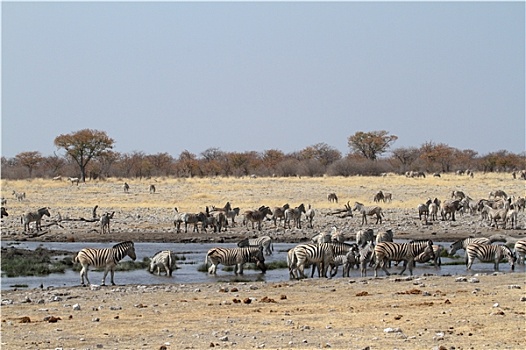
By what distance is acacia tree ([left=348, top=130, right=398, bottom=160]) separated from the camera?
8650 cm

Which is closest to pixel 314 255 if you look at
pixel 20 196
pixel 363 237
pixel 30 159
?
pixel 363 237

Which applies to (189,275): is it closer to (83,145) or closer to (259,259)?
(259,259)

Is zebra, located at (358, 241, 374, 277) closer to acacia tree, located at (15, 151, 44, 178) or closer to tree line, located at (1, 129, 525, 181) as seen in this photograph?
tree line, located at (1, 129, 525, 181)

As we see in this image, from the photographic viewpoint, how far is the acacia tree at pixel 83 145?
70750mm

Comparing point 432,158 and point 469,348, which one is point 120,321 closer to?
point 469,348

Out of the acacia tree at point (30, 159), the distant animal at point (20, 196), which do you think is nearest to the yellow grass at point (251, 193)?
the distant animal at point (20, 196)

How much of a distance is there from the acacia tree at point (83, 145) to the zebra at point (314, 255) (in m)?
54.8

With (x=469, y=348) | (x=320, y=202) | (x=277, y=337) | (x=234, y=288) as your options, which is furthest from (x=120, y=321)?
(x=320, y=202)

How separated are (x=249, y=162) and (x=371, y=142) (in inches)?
547

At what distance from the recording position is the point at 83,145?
70.9 meters

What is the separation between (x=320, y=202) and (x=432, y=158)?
43.7m

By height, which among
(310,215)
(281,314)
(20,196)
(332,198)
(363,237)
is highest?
(20,196)

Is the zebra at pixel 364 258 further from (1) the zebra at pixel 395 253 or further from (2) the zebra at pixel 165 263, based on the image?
(2) the zebra at pixel 165 263

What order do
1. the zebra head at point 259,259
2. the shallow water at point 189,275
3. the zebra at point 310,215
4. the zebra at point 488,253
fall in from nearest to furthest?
the shallow water at point 189,275
the zebra at point 488,253
the zebra head at point 259,259
the zebra at point 310,215
